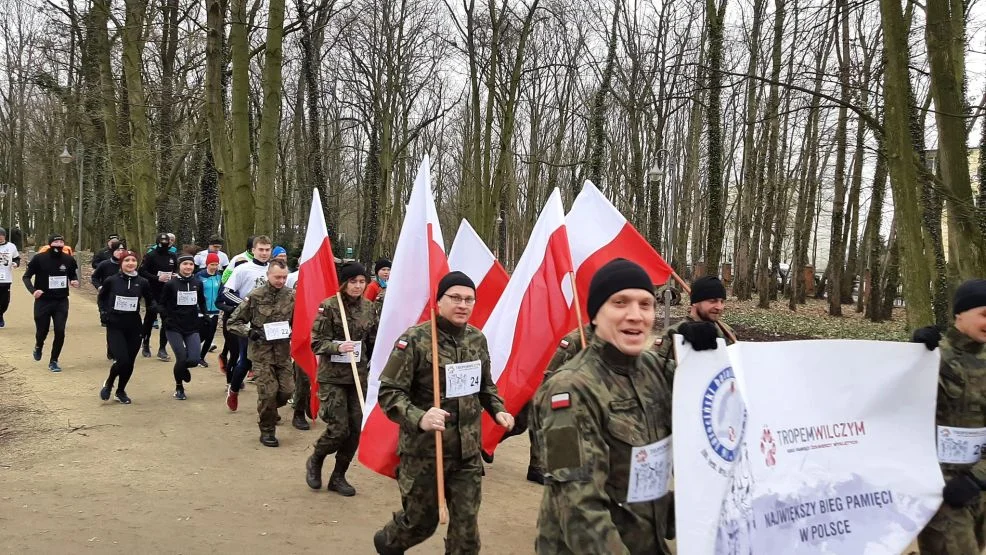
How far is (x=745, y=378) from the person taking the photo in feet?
9.75

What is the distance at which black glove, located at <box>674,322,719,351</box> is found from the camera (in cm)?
268

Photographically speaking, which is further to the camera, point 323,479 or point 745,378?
point 323,479

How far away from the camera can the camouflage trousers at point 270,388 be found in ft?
25.6

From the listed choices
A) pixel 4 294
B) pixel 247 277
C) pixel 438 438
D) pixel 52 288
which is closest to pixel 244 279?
pixel 247 277

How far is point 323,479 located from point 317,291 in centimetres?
184

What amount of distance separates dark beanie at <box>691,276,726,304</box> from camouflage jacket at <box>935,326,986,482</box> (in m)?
1.52

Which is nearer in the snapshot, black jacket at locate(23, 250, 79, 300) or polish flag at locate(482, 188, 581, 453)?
polish flag at locate(482, 188, 581, 453)

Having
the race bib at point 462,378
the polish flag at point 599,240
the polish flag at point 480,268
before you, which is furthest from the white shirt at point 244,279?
the race bib at point 462,378

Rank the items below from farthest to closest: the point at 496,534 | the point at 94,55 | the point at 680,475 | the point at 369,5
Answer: the point at 369,5, the point at 94,55, the point at 496,534, the point at 680,475

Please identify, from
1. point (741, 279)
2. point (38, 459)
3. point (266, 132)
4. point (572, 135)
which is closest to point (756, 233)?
point (741, 279)

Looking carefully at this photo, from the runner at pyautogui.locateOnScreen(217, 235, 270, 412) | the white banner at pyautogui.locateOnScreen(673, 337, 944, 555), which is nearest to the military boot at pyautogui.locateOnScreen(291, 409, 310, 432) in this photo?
the runner at pyautogui.locateOnScreen(217, 235, 270, 412)

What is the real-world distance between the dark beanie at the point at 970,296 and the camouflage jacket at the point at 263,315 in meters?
6.37

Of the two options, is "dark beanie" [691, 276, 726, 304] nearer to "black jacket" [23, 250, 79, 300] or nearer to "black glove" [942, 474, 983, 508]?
"black glove" [942, 474, 983, 508]

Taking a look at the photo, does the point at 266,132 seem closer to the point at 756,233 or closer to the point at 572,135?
the point at 756,233
